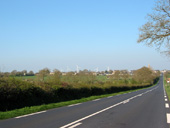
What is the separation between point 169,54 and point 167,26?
252 cm

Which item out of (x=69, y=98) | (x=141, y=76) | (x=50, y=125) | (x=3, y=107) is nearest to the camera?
(x=50, y=125)

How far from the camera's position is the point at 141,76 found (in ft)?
343

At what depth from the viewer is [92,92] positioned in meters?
29.0

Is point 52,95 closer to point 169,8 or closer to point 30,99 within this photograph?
point 30,99

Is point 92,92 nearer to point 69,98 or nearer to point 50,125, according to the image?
point 69,98

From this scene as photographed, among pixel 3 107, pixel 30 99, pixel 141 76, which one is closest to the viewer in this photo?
pixel 3 107

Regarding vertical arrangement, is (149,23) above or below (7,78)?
above

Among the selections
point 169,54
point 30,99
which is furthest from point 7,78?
point 169,54

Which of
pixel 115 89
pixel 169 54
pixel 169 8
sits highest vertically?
pixel 169 8

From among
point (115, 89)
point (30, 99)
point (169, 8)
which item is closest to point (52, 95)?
point (30, 99)

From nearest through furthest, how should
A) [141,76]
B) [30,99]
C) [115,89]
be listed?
[30,99]
[115,89]
[141,76]

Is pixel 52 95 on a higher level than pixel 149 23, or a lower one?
lower

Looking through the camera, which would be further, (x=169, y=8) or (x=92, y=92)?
(x=92, y=92)

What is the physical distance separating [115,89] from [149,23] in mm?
25702
